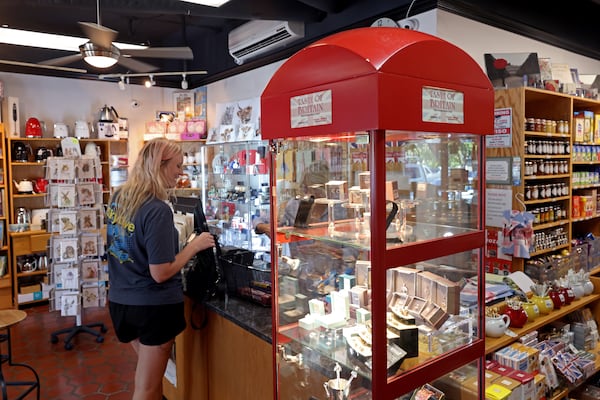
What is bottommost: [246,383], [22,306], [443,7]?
[22,306]

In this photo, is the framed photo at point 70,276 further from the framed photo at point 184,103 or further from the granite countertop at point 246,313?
the framed photo at point 184,103

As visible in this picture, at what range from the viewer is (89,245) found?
→ 4.69m

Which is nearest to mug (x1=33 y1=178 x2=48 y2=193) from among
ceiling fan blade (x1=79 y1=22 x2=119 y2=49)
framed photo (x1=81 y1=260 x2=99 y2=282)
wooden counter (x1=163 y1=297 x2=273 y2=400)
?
framed photo (x1=81 y1=260 x2=99 y2=282)

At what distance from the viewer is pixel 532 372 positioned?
2.33 m

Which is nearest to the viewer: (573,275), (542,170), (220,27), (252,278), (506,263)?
(252,278)

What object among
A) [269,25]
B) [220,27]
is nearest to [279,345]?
[269,25]

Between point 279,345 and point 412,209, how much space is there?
2.35 feet

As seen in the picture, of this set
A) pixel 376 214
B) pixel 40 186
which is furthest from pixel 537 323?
pixel 40 186

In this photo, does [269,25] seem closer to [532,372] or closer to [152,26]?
[152,26]

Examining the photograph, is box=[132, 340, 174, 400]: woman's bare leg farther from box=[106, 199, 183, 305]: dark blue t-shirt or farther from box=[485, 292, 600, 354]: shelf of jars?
box=[485, 292, 600, 354]: shelf of jars

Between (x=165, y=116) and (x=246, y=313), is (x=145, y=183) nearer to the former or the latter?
(x=246, y=313)

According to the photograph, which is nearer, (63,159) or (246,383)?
(246,383)

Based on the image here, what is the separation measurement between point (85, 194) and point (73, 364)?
64.5 inches

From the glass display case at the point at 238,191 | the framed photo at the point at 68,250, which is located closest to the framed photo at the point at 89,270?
the framed photo at the point at 68,250
